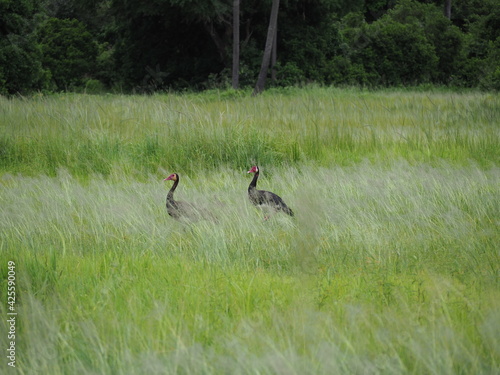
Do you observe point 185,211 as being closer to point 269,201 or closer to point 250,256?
point 269,201

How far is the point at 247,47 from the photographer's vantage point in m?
29.0

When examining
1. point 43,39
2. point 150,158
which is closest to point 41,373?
point 150,158

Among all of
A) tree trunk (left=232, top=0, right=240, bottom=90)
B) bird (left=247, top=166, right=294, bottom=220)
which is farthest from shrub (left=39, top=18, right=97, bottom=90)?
bird (left=247, top=166, right=294, bottom=220)

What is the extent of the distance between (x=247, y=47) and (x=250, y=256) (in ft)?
84.0

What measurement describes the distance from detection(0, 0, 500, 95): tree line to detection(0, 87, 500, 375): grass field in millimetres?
15511

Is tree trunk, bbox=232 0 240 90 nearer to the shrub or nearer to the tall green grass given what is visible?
the shrub

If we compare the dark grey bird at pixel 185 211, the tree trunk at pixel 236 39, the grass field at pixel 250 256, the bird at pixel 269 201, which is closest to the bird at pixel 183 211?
the dark grey bird at pixel 185 211

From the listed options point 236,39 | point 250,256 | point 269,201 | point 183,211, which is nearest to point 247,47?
point 236,39

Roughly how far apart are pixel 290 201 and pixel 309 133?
3.60 meters

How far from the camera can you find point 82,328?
300cm

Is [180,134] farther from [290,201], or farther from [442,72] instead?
[442,72]

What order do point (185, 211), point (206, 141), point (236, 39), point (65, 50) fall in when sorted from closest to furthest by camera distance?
point (185, 211), point (206, 141), point (236, 39), point (65, 50)

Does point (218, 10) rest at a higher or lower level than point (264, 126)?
higher

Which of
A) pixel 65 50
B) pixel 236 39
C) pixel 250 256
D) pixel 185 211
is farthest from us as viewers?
pixel 65 50
